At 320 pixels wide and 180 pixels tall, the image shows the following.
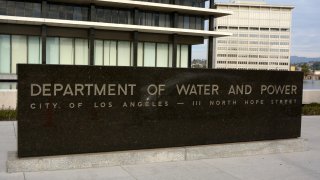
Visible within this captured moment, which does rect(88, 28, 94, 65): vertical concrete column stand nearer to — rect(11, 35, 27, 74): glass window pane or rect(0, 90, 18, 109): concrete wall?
rect(11, 35, 27, 74): glass window pane

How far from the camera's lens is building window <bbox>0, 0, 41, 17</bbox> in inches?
1534

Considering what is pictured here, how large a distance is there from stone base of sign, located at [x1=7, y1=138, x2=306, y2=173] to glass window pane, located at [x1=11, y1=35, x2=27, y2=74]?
36339 mm

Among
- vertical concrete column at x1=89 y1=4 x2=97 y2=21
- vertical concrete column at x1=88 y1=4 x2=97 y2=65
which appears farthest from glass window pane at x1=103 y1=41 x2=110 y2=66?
vertical concrete column at x1=89 y1=4 x2=97 y2=21

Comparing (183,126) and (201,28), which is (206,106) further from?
(201,28)

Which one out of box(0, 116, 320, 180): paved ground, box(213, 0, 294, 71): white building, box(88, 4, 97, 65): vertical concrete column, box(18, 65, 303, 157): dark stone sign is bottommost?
box(0, 116, 320, 180): paved ground

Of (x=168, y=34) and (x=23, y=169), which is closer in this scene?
(x=23, y=169)

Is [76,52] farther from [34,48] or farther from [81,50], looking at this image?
[34,48]

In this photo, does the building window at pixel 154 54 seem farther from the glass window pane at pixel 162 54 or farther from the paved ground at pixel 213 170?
the paved ground at pixel 213 170

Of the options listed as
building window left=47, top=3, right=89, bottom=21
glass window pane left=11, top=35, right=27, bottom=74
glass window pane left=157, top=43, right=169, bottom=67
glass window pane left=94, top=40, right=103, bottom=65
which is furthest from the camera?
glass window pane left=157, top=43, right=169, bottom=67

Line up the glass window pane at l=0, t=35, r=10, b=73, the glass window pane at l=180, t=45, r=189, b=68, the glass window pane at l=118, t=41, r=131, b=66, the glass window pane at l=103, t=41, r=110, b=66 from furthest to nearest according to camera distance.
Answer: the glass window pane at l=180, t=45, r=189, b=68 → the glass window pane at l=118, t=41, r=131, b=66 → the glass window pane at l=103, t=41, r=110, b=66 → the glass window pane at l=0, t=35, r=10, b=73

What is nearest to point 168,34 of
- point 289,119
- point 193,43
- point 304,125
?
point 193,43

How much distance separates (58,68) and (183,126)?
278 cm

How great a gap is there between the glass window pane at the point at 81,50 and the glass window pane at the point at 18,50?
557cm

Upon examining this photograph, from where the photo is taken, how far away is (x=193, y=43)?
49469 millimetres
